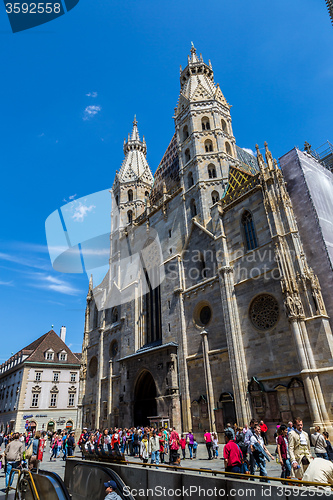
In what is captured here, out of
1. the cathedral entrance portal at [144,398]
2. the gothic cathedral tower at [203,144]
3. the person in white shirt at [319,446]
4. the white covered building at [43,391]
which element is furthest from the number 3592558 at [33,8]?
the white covered building at [43,391]

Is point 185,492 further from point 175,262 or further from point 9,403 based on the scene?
point 9,403

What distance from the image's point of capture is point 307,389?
15.7 m

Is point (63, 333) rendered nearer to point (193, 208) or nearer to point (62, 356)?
point (62, 356)

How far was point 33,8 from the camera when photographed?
10516 mm

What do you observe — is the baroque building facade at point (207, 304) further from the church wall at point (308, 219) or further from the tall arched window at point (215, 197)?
the church wall at point (308, 219)

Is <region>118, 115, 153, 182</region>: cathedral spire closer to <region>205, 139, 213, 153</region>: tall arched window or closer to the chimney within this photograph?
<region>205, 139, 213, 153</region>: tall arched window

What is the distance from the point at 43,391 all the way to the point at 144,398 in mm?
26137

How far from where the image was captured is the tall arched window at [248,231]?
22.0m

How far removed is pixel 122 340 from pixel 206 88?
27.1 metres

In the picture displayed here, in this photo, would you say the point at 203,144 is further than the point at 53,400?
No

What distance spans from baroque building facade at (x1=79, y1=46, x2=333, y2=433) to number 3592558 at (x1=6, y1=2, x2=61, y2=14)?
15.4 m

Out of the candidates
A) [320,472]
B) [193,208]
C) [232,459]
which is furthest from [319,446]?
[193,208]

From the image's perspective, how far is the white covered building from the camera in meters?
44.0

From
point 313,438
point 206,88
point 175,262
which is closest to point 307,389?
point 313,438
